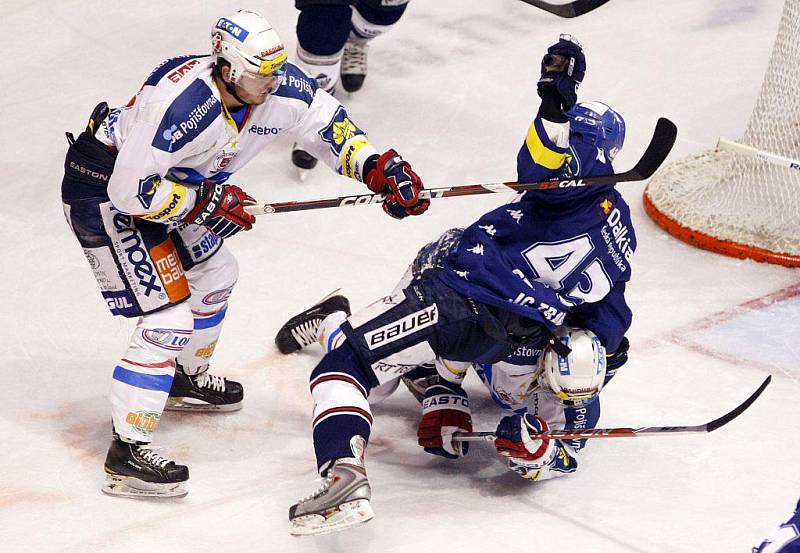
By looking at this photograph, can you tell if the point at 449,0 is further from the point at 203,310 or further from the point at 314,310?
the point at 203,310

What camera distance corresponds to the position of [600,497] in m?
3.38

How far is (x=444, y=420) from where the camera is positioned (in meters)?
3.50

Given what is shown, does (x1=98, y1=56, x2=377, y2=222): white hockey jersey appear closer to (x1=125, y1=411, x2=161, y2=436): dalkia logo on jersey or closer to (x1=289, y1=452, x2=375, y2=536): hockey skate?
(x1=125, y1=411, x2=161, y2=436): dalkia logo on jersey

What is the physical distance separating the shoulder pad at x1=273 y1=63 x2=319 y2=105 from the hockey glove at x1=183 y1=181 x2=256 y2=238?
0.33 metres

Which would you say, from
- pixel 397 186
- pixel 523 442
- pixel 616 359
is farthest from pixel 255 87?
pixel 616 359

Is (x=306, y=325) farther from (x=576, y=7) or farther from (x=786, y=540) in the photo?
(x=786, y=540)

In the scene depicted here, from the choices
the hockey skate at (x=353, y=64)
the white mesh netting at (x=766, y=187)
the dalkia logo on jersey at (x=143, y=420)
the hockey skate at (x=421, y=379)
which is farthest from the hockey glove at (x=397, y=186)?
the hockey skate at (x=353, y=64)

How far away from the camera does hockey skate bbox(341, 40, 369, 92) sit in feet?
19.0

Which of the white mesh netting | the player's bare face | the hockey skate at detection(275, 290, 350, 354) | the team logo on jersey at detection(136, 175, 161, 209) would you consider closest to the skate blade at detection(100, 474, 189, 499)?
the team logo on jersey at detection(136, 175, 161, 209)

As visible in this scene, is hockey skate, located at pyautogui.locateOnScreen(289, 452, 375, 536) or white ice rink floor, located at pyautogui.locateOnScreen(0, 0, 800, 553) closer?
hockey skate, located at pyautogui.locateOnScreen(289, 452, 375, 536)

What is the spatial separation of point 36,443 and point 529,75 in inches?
137

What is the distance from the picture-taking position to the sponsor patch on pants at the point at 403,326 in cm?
319

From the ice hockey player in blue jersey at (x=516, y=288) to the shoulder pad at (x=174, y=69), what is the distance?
812mm

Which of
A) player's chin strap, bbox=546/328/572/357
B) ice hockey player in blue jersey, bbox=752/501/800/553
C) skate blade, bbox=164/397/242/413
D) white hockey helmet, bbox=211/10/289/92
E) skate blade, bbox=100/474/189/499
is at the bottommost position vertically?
skate blade, bbox=164/397/242/413
